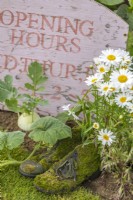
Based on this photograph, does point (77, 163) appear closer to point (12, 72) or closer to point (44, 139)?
point (44, 139)

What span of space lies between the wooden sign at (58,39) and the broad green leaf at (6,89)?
0.70ft

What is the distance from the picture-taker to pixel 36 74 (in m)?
3.07

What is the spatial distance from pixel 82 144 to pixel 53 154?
0.52ft

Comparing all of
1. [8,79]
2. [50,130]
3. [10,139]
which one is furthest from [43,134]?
[8,79]

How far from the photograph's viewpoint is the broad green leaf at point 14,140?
2.79 metres

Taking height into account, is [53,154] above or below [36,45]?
below

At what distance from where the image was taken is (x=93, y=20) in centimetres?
298

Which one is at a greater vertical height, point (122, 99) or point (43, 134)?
point (122, 99)

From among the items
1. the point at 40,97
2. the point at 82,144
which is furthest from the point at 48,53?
the point at 82,144

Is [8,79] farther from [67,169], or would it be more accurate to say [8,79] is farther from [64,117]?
[67,169]

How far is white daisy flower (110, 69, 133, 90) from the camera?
252cm

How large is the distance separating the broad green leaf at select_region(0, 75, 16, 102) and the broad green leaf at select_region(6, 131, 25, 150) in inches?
9.1

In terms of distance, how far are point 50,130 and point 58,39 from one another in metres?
0.52

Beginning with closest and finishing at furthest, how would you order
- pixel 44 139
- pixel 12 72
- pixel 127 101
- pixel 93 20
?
1. pixel 127 101
2. pixel 44 139
3. pixel 93 20
4. pixel 12 72
